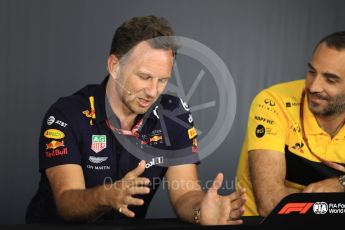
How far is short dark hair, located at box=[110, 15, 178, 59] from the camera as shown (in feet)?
5.92

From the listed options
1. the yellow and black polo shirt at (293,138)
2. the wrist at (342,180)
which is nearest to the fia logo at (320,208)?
the wrist at (342,180)

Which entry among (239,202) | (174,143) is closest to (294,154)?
(174,143)

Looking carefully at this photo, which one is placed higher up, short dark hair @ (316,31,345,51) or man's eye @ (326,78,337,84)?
short dark hair @ (316,31,345,51)

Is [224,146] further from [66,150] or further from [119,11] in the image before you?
[66,150]

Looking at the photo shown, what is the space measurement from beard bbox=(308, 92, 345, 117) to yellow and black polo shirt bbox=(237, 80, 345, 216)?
4cm

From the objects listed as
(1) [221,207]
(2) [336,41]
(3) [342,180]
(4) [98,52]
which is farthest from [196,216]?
(4) [98,52]

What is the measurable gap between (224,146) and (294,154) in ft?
2.99

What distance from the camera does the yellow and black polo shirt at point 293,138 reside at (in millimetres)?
2018

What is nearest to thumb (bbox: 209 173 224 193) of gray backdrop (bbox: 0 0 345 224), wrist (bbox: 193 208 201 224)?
wrist (bbox: 193 208 201 224)

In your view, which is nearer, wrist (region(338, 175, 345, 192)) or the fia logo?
the fia logo

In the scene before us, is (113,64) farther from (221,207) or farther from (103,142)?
(221,207)

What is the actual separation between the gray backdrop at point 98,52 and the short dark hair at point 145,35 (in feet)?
2.79

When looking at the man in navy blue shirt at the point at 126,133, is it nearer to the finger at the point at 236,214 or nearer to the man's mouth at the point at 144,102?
the man's mouth at the point at 144,102

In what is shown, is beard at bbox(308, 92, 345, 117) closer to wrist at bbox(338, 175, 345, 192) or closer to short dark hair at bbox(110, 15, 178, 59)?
wrist at bbox(338, 175, 345, 192)
